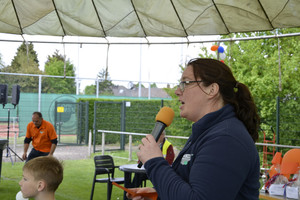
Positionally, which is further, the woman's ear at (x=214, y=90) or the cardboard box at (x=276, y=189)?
the cardboard box at (x=276, y=189)

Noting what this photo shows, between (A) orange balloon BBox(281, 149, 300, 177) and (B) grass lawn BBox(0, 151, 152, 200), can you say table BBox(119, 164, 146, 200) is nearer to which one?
(B) grass lawn BBox(0, 151, 152, 200)

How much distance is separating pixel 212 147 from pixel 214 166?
3.5 inches

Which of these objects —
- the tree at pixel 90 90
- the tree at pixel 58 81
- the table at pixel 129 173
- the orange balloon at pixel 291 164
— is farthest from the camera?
the tree at pixel 90 90

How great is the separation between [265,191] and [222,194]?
312 centimetres

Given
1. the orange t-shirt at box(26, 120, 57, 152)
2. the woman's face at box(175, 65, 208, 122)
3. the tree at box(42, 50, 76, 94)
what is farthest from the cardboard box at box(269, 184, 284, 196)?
the tree at box(42, 50, 76, 94)

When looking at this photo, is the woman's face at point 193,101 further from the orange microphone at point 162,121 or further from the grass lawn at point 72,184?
the grass lawn at point 72,184

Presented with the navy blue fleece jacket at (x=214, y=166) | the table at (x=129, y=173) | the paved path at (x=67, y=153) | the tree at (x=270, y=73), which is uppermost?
the tree at (x=270, y=73)

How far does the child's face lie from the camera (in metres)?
2.69

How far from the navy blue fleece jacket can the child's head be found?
133cm

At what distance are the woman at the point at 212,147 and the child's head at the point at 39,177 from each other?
1293mm

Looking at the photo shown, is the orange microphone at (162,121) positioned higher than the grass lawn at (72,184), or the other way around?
the orange microphone at (162,121)

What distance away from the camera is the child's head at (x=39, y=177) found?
2.70 meters

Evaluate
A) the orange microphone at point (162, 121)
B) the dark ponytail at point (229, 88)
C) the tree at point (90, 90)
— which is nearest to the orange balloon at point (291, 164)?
the orange microphone at point (162, 121)

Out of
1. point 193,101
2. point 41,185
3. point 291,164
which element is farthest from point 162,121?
point 291,164
